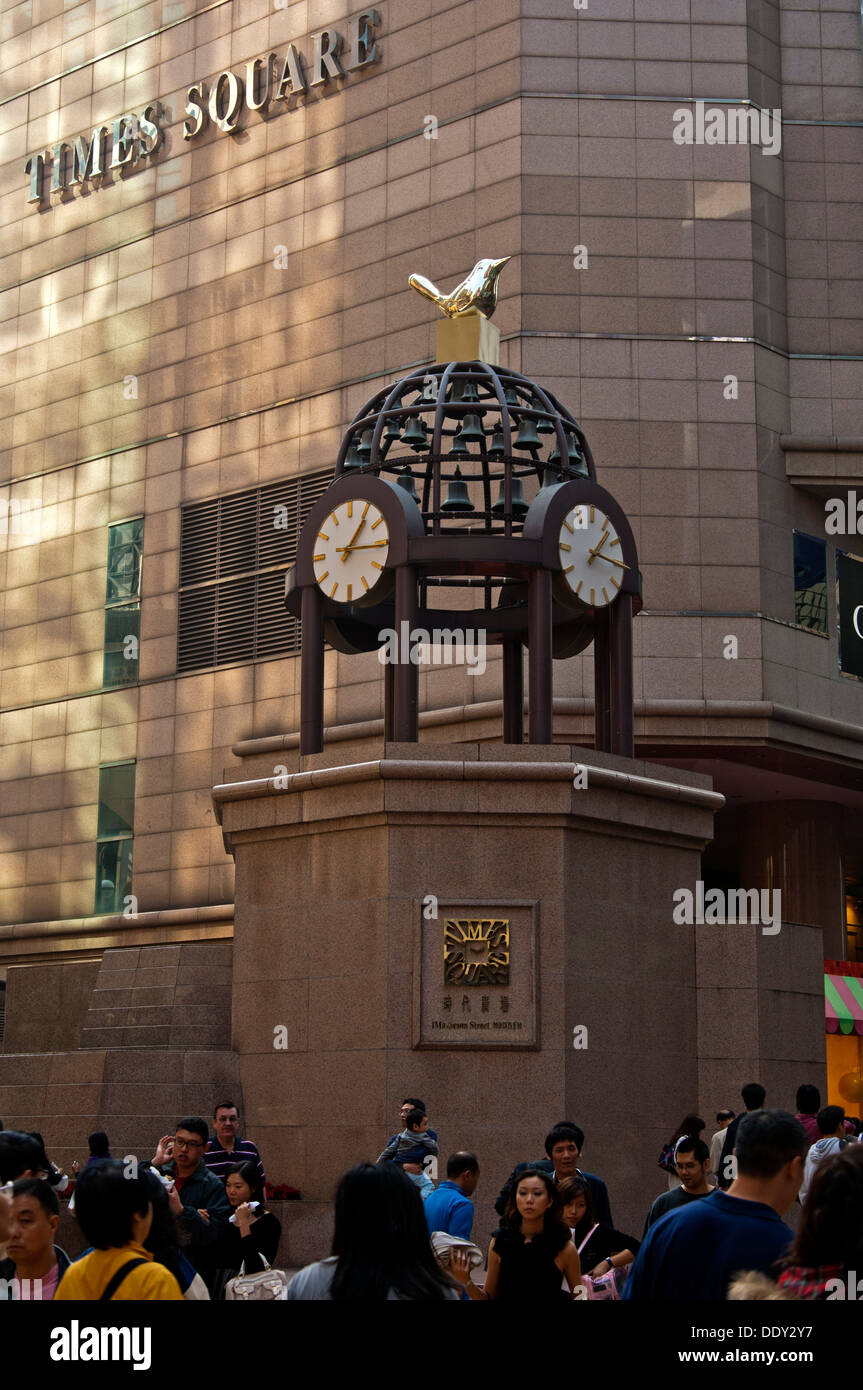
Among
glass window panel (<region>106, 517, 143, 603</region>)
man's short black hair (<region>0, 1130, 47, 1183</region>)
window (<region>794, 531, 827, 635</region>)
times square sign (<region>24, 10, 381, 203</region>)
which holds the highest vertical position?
times square sign (<region>24, 10, 381, 203</region>)

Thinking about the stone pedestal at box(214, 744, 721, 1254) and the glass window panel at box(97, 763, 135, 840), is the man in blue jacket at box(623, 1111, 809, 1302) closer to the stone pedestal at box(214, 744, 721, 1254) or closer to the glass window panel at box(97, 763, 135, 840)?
the stone pedestal at box(214, 744, 721, 1254)

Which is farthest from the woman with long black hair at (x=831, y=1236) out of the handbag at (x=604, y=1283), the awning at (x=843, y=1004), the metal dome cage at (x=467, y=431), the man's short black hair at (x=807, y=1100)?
the awning at (x=843, y=1004)

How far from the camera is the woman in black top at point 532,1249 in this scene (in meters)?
8.47

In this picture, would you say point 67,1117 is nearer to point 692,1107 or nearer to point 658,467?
point 692,1107

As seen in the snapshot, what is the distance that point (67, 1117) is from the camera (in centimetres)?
1798

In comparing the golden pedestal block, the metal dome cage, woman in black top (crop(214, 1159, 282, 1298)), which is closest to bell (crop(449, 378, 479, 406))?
the metal dome cage

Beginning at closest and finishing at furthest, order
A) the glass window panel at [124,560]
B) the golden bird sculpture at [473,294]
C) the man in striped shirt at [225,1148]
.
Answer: the man in striped shirt at [225,1148], the golden bird sculpture at [473,294], the glass window panel at [124,560]

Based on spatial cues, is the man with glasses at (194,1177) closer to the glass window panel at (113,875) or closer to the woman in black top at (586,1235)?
the woman in black top at (586,1235)

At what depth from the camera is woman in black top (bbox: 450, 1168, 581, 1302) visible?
8.47 meters

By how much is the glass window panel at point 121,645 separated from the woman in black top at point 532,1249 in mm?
31119

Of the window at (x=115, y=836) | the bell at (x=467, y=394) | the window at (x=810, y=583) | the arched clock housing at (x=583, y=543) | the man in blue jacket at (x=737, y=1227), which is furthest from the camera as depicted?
the window at (x=115, y=836)

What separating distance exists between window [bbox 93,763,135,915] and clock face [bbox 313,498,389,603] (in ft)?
66.0

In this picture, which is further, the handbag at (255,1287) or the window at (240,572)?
the window at (240,572)
